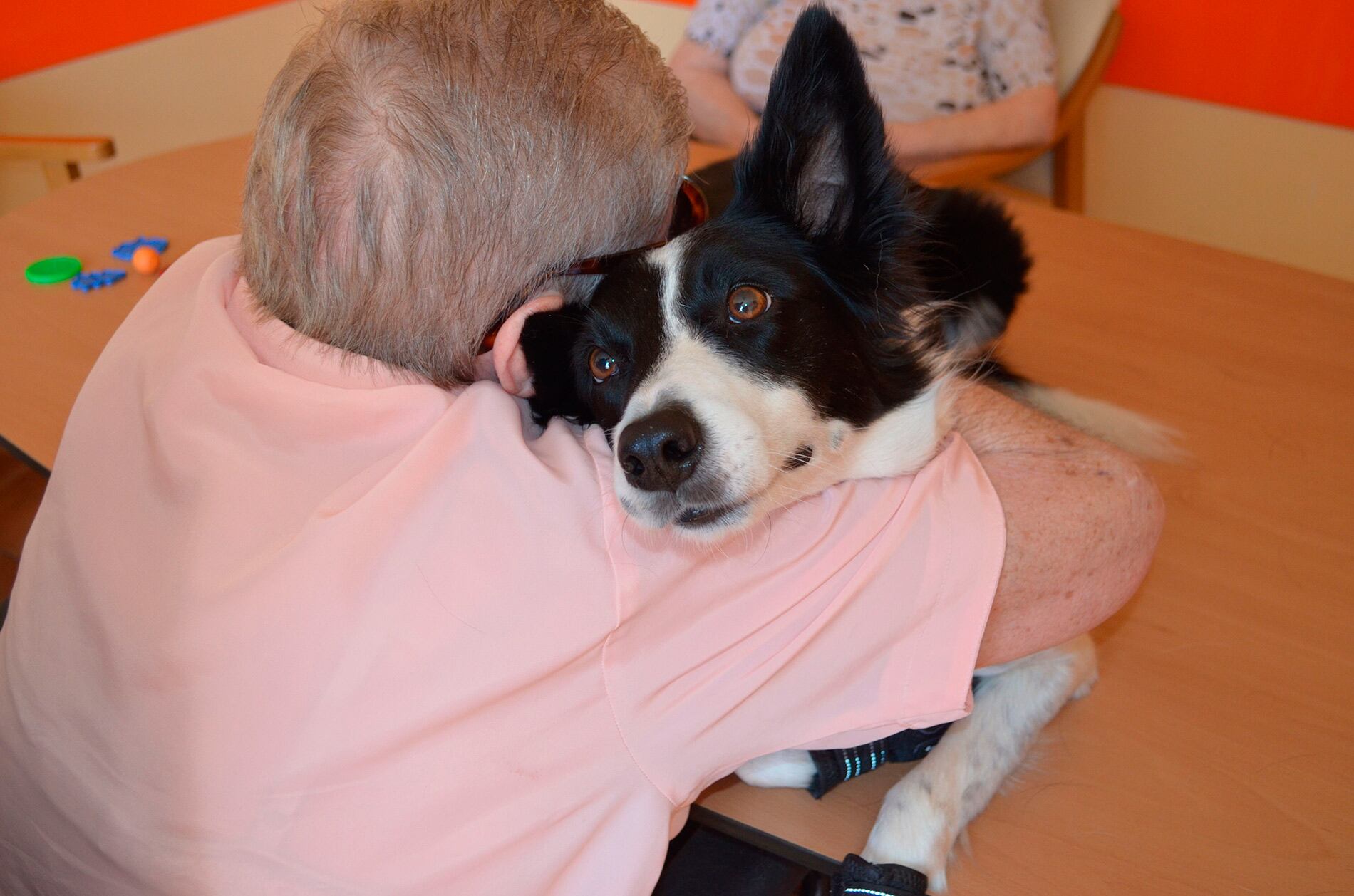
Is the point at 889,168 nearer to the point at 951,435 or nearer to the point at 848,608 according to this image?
the point at 951,435

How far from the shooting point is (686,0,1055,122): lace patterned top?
8.70 feet

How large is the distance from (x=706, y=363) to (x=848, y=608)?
30 centimetres

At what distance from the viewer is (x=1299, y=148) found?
3.17 meters

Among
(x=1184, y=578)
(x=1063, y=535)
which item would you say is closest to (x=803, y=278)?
(x=1063, y=535)

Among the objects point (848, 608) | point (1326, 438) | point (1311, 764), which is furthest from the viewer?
point (1326, 438)

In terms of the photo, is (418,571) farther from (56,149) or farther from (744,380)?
(56,149)

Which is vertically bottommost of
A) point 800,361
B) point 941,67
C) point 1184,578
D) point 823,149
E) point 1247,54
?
point 1247,54

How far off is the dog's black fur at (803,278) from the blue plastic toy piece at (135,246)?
4.35ft

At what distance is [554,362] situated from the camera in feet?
3.80

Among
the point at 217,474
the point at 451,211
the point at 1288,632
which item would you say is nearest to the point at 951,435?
the point at 1288,632

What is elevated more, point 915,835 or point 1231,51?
point 915,835

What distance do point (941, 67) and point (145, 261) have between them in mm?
1882

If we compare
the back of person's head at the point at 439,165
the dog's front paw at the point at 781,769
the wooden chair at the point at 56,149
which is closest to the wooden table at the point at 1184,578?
the dog's front paw at the point at 781,769

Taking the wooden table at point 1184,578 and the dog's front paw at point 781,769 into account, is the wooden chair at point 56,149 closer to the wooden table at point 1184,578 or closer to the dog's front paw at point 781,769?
the wooden table at point 1184,578
